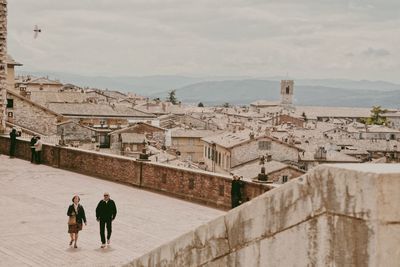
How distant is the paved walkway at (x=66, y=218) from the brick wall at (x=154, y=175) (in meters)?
0.33

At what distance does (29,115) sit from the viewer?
5006 cm

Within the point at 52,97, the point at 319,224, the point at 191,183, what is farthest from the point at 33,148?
the point at 52,97

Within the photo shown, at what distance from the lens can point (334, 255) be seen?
4.67 m

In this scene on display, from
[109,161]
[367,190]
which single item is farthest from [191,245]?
[109,161]

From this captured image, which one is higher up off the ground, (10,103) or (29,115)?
(10,103)

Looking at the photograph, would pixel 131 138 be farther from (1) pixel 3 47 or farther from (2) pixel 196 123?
(2) pixel 196 123

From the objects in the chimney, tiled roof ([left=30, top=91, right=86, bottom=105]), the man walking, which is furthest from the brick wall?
tiled roof ([left=30, top=91, right=86, bottom=105])

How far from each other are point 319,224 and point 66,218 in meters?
11.3

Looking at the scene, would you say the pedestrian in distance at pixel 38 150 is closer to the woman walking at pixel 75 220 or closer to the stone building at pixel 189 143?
the woman walking at pixel 75 220

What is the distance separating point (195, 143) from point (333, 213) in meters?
92.8

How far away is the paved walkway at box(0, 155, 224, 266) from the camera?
12.2 meters

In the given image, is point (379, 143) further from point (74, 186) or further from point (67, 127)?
point (74, 186)

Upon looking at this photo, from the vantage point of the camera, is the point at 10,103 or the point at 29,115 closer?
the point at 10,103

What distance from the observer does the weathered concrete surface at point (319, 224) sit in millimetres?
4367
